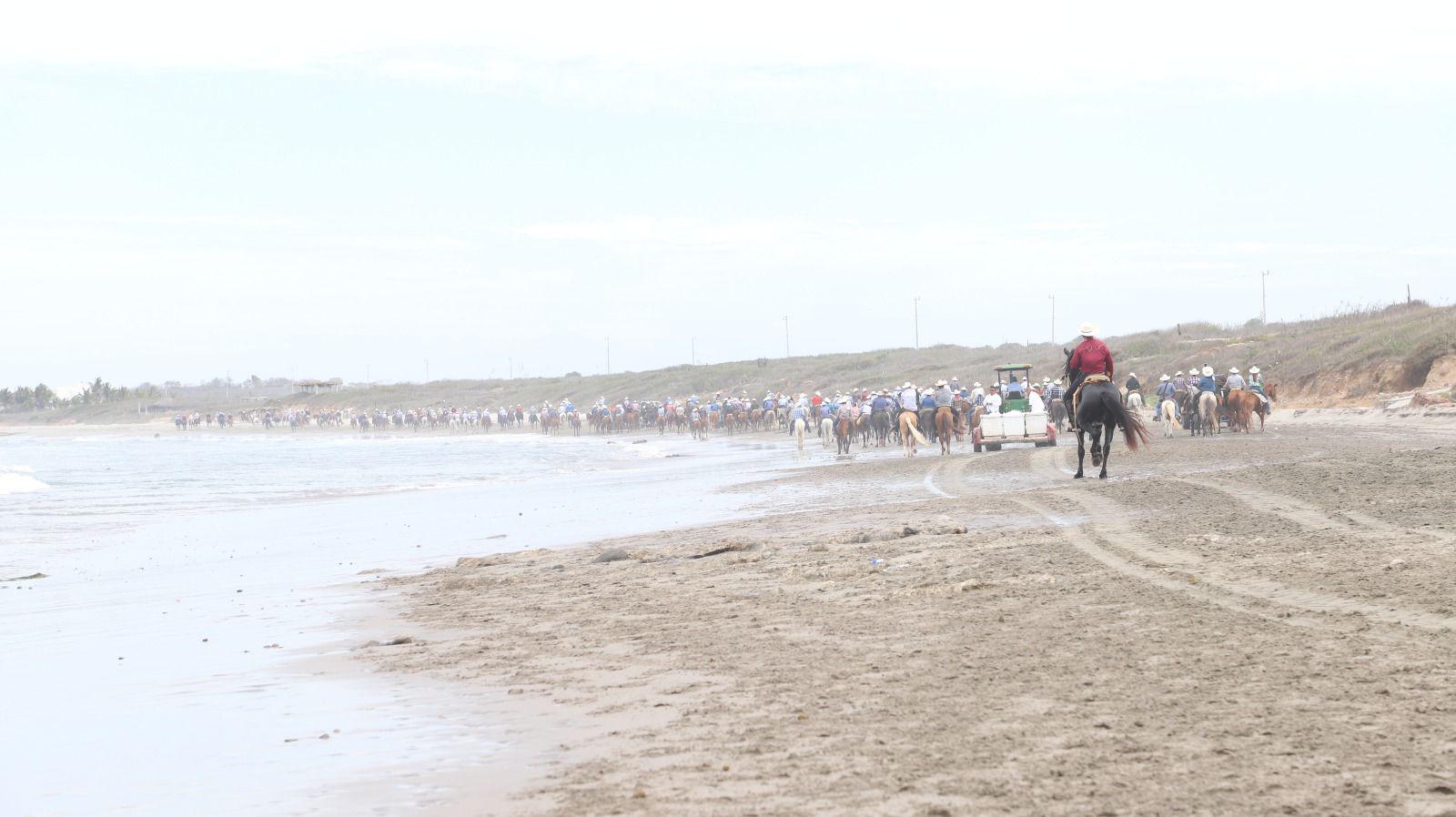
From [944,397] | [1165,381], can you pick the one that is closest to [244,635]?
[944,397]

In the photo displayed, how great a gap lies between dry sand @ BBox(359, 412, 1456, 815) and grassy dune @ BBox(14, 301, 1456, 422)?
36.2 meters

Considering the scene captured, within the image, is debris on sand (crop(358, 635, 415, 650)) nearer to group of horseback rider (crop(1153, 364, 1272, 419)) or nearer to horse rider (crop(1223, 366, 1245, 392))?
group of horseback rider (crop(1153, 364, 1272, 419))

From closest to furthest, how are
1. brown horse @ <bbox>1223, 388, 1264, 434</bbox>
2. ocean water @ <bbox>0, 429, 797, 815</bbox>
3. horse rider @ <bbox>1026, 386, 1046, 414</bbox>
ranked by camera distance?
ocean water @ <bbox>0, 429, 797, 815</bbox>
horse rider @ <bbox>1026, 386, 1046, 414</bbox>
brown horse @ <bbox>1223, 388, 1264, 434</bbox>

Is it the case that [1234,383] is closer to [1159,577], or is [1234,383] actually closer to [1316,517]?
[1316,517]

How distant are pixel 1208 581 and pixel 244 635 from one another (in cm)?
662

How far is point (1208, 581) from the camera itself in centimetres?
928

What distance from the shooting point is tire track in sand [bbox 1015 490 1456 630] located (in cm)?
762

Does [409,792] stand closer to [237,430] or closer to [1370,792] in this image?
[1370,792]

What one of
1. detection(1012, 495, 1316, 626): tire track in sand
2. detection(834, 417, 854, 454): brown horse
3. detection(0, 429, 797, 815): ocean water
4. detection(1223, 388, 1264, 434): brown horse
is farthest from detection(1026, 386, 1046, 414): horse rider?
detection(1012, 495, 1316, 626): tire track in sand

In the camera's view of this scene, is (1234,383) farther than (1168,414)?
No

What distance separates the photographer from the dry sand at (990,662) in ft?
16.5

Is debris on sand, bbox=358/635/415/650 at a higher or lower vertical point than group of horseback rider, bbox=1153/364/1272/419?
lower

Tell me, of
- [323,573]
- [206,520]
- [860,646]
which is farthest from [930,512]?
[206,520]

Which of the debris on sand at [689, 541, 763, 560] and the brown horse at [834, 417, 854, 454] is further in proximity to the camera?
the brown horse at [834, 417, 854, 454]
